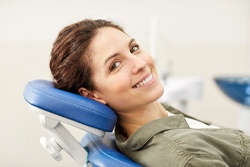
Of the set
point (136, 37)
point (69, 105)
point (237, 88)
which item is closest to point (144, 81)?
point (69, 105)

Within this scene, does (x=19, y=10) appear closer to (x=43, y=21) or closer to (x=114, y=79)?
(x=43, y=21)

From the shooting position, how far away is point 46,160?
2703 mm

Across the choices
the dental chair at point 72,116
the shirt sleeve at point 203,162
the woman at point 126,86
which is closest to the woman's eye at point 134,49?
the woman at point 126,86

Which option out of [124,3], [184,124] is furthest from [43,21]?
[184,124]

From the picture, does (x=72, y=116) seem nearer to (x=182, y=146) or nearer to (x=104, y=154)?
(x=104, y=154)

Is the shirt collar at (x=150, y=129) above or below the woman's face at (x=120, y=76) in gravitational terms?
below

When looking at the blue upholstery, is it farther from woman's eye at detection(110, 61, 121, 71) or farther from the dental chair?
woman's eye at detection(110, 61, 121, 71)

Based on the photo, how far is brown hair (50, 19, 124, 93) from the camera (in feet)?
3.51

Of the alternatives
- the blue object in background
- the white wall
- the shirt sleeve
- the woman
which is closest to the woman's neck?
the woman

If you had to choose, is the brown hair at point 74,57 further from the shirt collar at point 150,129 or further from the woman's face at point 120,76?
the shirt collar at point 150,129

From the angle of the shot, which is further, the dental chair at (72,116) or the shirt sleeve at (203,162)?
the dental chair at (72,116)

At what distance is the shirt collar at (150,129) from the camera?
1005mm

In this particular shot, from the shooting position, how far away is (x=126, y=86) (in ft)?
3.42

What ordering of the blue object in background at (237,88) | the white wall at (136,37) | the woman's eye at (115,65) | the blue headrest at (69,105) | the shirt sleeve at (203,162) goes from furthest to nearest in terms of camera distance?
the white wall at (136,37) → the blue object in background at (237,88) → the woman's eye at (115,65) → the blue headrest at (69,105) → the shirt sleeve at (203,162)
